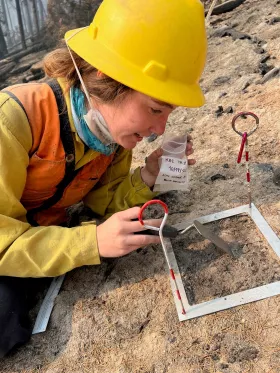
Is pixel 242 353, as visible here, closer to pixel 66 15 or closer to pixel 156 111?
pixel 156 111

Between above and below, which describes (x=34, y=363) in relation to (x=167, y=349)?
below

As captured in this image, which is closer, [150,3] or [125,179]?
[150,3]

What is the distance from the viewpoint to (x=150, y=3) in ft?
5.14

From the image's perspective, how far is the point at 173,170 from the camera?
2197mm

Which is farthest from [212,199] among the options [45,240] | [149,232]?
[45,240]

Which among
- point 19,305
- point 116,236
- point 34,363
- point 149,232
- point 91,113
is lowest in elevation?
point 34,363

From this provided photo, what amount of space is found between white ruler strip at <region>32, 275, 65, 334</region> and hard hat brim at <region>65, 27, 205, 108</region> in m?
1.11

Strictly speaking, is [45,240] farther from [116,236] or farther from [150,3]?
[150,3]

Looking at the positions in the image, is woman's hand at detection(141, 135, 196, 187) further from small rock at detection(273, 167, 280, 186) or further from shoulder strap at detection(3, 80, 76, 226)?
small rock at detection(273, 167, 280, 186)

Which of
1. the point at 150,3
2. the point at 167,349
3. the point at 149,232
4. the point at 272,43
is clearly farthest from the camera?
the point at 272,43

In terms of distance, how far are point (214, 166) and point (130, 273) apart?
1.03 metres

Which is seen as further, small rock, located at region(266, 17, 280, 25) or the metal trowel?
small rock, located at region(266, 17, 280, 25)

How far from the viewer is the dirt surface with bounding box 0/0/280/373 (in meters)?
1.72

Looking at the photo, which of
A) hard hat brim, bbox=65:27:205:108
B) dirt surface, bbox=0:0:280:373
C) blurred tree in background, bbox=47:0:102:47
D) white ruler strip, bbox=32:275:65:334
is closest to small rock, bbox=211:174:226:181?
dirt surface, bbox=0:0:280:373
